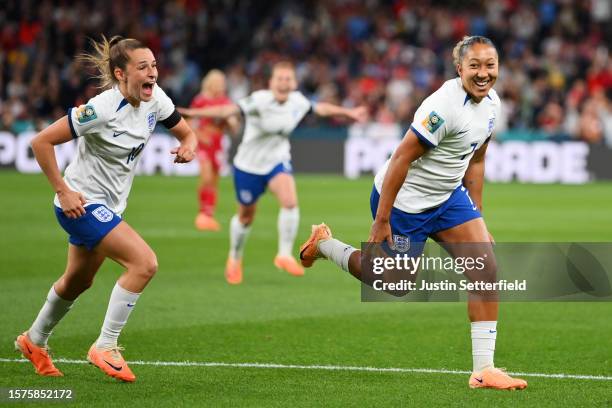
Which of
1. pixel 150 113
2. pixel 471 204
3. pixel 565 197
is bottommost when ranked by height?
pixel 565 197

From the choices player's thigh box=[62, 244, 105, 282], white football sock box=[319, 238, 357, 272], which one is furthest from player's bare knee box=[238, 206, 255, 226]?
player's thigh box=[62, 244, 105, 282]

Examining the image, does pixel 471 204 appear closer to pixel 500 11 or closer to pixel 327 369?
pixel 327 369

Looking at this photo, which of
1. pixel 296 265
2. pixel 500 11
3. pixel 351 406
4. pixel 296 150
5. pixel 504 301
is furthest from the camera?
pixel 500 11

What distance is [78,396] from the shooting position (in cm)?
696

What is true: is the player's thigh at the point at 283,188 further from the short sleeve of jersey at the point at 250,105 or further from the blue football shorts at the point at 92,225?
the blue football shorts at the point at 92,225

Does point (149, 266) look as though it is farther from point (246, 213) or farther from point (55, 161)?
point (246, 213)

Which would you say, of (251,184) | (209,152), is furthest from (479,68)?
(209,152)

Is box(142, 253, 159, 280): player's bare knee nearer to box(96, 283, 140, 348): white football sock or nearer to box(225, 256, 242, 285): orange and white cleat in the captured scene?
box(96, 283, 140, 348): white football sock

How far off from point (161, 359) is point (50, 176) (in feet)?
5.51

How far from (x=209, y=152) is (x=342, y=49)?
14061 mm

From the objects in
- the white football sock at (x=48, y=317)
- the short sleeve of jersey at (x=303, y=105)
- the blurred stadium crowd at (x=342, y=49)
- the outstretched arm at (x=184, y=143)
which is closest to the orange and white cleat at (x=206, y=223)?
the short sleeve of jersey at (x=303, y=105)

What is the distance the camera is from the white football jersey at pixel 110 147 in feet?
24.2

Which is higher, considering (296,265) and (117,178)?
(117,178)

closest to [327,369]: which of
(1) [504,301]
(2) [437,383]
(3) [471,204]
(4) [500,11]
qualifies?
(2) [437,383]
